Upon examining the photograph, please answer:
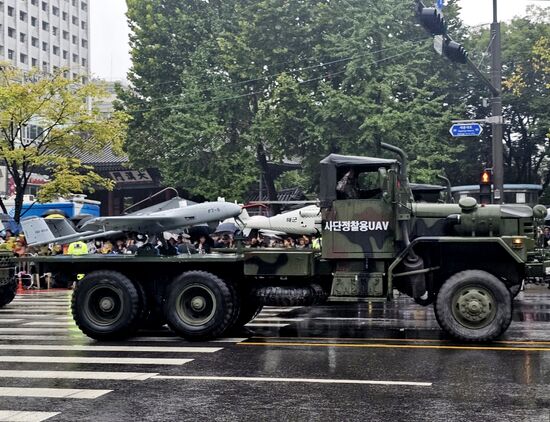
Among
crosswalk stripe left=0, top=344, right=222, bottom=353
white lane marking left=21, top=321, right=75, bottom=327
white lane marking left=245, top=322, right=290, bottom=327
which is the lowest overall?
crosswalk stripe left=0, top=344, right=222, bottom=353

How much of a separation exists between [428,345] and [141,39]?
35.4 m

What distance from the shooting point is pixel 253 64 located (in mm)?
39188

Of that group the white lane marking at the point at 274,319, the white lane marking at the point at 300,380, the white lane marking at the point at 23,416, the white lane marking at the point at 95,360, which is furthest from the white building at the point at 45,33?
the white lane marking at the point at 23,416

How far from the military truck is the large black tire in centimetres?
654

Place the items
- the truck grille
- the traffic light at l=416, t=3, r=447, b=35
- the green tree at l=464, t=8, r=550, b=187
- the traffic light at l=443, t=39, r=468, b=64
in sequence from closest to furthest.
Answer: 1. the truck grille
2. the traffic light at l=416, t=3, r=447, b=35
3. the traffic light at l=443, t=39, r=468, b=64
4. the green tree at l=464, t=8, r=550, b=187

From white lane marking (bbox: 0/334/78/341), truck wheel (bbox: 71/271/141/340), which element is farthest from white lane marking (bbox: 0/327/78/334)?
truck wheel (bbox: 71/271/141/340)

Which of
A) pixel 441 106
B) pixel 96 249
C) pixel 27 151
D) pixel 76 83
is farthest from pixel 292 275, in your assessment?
pixel 441 106

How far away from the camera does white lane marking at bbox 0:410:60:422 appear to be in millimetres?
→ 7406

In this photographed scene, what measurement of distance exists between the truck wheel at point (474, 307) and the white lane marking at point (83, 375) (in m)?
4.66

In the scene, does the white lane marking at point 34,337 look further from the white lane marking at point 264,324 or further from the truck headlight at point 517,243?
the truck headlight at point 517,243

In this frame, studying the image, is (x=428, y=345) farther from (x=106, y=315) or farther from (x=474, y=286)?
(x=106, y=315)

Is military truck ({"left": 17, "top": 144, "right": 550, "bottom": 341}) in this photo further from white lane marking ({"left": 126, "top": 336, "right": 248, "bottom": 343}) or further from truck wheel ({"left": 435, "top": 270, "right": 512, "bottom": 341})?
white lane marking ({"left": 126, "top": 336, "right": 248, "bottom": 343})

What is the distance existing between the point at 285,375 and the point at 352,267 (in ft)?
11.7

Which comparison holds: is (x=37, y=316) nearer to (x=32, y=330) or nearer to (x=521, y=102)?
→ (x=32, y=330)
